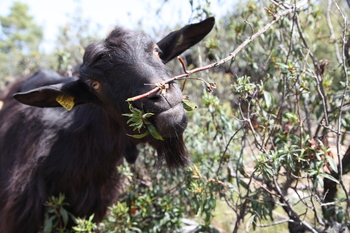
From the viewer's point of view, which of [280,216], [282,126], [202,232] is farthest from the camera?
[280,216]

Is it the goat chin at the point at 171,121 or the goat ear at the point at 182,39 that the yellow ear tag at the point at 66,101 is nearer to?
the goat ear at the point at 182,39

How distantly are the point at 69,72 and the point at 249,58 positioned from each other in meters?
2.93

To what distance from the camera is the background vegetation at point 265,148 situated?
2980 millimetres

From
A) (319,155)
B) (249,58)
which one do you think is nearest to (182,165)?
(319,155)

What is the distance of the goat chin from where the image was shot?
249 centimetres

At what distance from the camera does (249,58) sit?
3967mm

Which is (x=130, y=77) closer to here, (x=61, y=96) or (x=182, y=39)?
(x=61, y=96)

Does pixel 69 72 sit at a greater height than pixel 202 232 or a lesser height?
greater

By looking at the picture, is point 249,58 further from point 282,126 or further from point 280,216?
point 280,216

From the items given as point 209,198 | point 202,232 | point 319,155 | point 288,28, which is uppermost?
point 288,28

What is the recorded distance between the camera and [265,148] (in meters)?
3.44

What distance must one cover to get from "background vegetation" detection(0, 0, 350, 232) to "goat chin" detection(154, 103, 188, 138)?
14cm

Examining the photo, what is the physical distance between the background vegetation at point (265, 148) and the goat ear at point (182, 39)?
15.1 inches

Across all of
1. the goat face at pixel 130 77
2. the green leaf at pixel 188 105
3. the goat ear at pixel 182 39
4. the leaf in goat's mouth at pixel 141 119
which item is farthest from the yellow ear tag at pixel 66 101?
the green leaf at pixel 188 105
